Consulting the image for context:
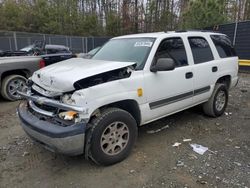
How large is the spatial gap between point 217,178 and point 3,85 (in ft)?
19.2

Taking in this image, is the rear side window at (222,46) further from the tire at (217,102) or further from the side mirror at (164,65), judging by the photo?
the side mirror at (164,65)

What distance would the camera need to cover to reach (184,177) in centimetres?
310

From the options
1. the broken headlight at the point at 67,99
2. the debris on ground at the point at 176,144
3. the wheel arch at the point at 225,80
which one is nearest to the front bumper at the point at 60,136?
the broken headlight at the point at 67,99

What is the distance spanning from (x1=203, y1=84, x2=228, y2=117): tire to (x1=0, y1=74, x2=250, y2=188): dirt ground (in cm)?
37

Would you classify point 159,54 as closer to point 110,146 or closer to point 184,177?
point 110,146

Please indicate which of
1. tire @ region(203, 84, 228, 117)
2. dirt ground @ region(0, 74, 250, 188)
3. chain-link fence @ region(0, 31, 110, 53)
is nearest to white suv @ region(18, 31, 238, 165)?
dirt ground @ region(0, 74, 250, 188)

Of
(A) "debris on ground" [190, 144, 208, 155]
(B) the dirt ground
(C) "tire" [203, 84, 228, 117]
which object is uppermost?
(C) "tire" [203, 84, 228, 117]

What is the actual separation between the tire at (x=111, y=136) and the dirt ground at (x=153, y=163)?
0.17 metres

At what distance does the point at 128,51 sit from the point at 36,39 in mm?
19803

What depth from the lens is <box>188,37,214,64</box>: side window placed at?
177 inches

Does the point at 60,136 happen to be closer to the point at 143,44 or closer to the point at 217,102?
the point at 143,44

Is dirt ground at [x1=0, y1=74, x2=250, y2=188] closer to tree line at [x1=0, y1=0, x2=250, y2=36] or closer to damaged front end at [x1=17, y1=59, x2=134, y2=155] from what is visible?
damaged front end at [x1=17, y1=59, x2=134, y2=155]

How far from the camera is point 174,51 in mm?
4160

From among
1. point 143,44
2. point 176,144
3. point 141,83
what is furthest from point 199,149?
point 143,44
